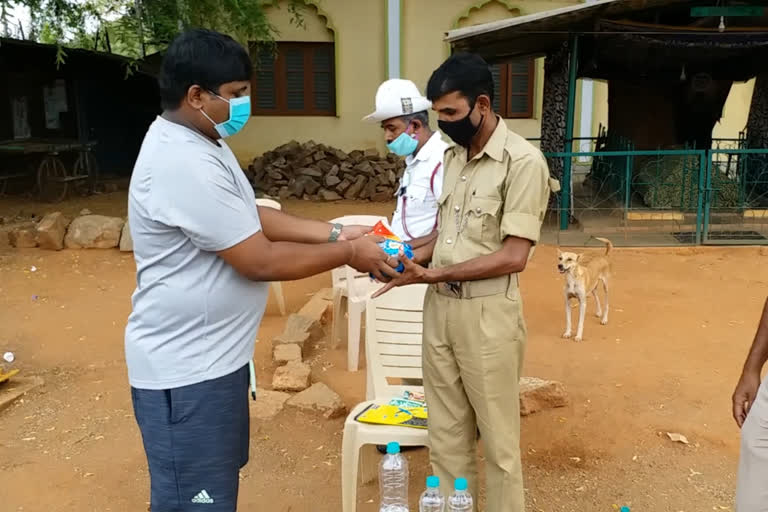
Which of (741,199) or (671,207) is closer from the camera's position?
(741,199)

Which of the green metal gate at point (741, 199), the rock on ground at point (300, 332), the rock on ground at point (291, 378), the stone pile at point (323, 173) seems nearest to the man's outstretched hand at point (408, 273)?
the rock on ground at point (291, 378)

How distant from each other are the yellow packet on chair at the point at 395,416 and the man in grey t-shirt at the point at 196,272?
90cm

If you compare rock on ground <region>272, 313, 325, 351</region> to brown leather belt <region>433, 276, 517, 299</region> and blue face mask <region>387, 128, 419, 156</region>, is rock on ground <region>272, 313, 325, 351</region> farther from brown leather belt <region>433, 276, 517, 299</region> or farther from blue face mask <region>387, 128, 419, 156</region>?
brown leather belt <region>433, 276, 517, 299</region>

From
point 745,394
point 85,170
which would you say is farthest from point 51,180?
point 745,394

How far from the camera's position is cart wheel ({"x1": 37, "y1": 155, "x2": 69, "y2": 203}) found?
12078mm

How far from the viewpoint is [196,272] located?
6.34ft

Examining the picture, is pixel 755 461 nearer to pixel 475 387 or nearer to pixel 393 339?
pixel 475 387

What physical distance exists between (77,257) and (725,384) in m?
7.07

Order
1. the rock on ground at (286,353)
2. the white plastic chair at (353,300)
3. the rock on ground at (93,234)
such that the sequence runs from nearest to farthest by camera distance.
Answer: the white plastic chair at (353,300) → the rock on ground at (286,353) → the rock on ground at (93,234)

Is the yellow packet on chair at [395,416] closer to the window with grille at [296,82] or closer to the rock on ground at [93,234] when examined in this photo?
the rock on ground at [93,234]

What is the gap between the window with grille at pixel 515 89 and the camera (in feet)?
45.3

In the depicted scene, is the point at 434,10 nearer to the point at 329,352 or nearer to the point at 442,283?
the point at 329,352

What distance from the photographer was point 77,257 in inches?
321

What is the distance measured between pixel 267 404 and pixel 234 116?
272 centimetres
